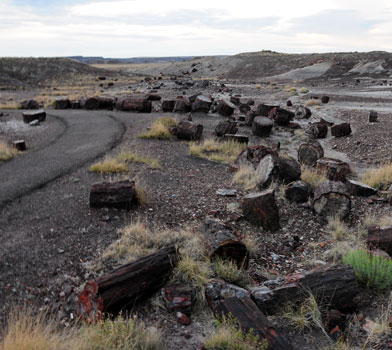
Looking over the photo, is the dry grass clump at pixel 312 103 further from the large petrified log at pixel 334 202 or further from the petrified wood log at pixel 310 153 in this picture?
the large petrified log at pixel 334 202

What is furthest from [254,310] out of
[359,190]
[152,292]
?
[359,190]

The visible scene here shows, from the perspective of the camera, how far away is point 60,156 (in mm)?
9969

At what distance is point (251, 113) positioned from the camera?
16.4 meters

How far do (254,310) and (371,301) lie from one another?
1.50 meters

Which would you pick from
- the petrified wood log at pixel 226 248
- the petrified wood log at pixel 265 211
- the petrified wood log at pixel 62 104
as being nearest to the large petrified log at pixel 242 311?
the petrified wood log at pixel 226 248

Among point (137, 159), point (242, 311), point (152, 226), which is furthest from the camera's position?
point (137, 159)

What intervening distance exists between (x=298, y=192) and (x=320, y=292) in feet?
11.4

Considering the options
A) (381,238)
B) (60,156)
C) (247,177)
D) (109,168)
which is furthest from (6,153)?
(381,238)

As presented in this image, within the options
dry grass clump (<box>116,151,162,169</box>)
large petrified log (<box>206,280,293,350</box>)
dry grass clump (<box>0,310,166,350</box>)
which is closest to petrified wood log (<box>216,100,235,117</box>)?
dry grass clump (<box>116,151,162,169</box>)

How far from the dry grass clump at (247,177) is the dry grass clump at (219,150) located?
1.65 m

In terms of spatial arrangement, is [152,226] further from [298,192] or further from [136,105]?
[136,105]

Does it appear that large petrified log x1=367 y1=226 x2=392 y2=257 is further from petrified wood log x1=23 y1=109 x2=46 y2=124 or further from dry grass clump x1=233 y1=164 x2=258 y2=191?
petrified wood log x1=23 y1=109 x2=46 y2=124

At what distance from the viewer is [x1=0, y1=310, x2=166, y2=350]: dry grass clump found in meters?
2.86

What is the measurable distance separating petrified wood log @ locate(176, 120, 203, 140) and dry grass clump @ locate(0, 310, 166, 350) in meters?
9.72
